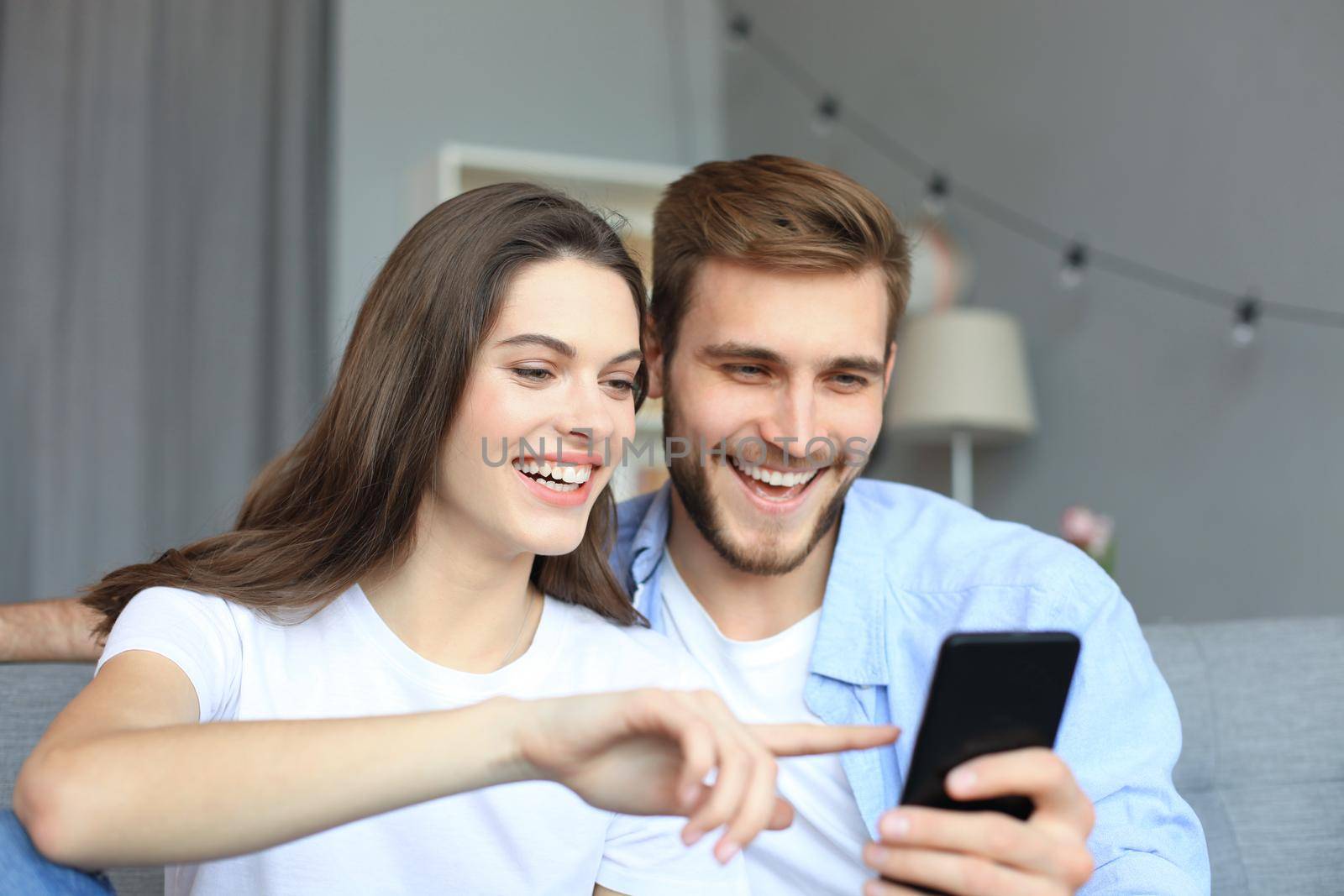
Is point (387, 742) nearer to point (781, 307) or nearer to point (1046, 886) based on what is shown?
point (1046, 886)

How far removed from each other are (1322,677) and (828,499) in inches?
27.1

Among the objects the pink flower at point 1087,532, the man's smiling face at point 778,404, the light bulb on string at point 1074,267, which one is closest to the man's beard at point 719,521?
the man's smiling face at point 778,404

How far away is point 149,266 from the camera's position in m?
3.08

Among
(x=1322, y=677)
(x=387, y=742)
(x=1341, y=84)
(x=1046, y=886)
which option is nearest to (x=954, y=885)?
(x=1046, y=886)

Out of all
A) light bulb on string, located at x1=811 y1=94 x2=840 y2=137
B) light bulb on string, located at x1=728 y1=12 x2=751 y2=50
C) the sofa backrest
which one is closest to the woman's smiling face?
the sofa backrest

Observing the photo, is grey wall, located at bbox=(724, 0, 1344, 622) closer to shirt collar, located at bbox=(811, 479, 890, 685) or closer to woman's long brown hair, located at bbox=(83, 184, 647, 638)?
shirt collar, located at bbox=(811, 479, 890, 685)

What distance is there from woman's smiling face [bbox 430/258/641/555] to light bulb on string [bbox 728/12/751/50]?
8.77 ft

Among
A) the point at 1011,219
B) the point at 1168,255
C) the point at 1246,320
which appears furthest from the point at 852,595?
the point at 1011,219

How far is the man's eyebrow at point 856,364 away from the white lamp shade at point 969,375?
1.22 m

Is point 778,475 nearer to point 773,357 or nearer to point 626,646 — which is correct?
point 773,357

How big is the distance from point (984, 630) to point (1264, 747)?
479mm

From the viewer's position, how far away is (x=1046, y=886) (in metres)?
0.87

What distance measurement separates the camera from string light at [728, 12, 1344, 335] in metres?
2.36

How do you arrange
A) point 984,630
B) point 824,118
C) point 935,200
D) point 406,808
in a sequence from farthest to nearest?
point 824,118 → point 935,200 → point 984,630 → point 406,808
